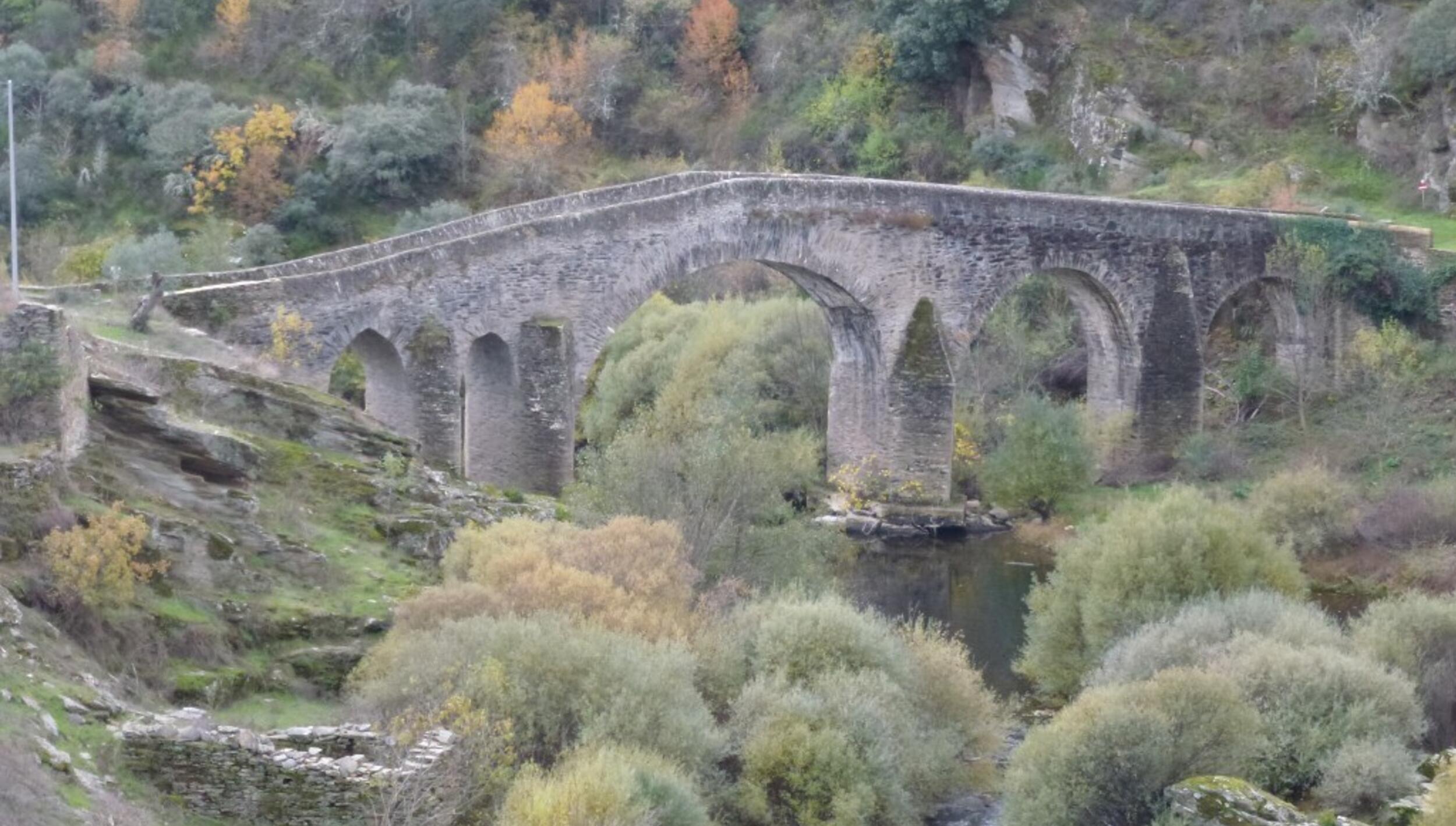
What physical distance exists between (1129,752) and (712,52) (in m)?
38.0

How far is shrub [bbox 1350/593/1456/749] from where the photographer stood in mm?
20672

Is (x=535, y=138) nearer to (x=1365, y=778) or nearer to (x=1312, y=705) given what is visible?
(x=1312, y=705)

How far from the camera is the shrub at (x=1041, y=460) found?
3344cm

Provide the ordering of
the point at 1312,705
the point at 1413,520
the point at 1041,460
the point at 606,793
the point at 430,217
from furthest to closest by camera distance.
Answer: the point at 430,217 → the point at 1041,460 → the point at 1413,520 → the point at 1312,705 → the point at 606,793

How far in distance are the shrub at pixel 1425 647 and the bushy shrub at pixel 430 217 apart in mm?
27379

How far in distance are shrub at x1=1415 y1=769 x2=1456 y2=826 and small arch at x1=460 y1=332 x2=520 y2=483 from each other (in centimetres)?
1561

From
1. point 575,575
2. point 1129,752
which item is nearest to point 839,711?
point 1129,752

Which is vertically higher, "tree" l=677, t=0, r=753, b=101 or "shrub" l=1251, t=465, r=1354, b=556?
"tree" l=677, t=0, r=753, b=101

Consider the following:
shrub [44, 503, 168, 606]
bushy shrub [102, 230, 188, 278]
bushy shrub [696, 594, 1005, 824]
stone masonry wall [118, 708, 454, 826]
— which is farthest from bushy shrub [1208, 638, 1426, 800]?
bushy shrub [102, 230, 188, 278]

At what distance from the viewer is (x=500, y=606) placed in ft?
61.3

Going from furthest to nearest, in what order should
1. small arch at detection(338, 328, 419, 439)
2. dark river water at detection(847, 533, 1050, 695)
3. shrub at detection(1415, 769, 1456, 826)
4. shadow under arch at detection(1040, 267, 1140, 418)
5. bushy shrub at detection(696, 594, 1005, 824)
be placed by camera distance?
shadow under arch at detection(1040, 267, 1140, 418) < small arch at detection(338, 328, 419, 439) < dark river water at detection(847, 533, 1050, 695) < bushy shrub at detection(696, 594, 1005, 824) < shrub at detection(1415, 769, 1456, 826)

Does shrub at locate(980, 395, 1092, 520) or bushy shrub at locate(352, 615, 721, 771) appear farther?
shrub at locate(980, 395, 1092, 520)

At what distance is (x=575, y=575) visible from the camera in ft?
63.5

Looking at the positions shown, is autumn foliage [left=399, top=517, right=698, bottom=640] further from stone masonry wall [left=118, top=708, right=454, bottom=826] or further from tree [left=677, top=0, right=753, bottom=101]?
tree [left=677, top=0, right=753, bottom=101]
